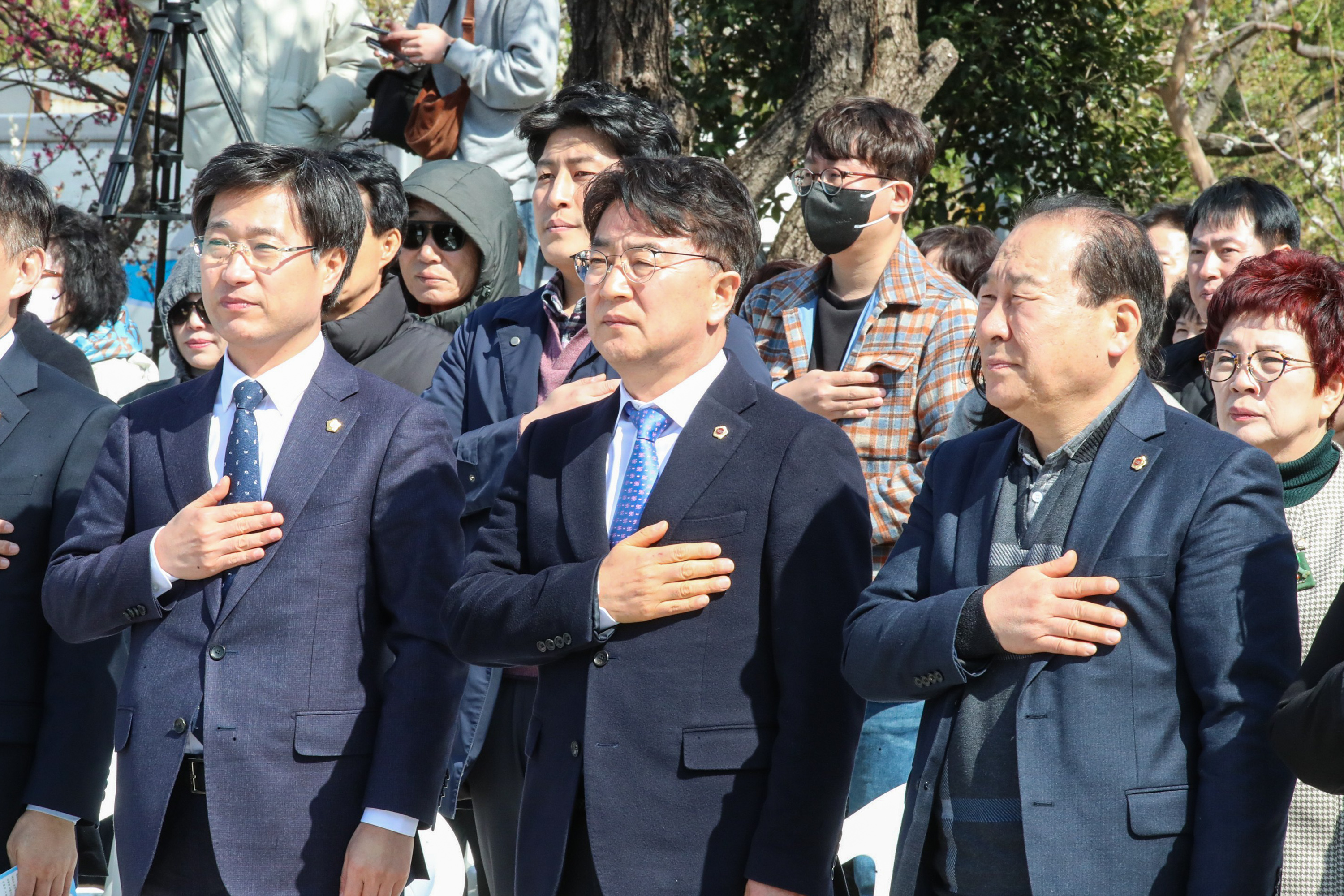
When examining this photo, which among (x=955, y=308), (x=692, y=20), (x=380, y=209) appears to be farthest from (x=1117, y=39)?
(x=380, y=209)

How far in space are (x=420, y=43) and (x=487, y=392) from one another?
2.41 m

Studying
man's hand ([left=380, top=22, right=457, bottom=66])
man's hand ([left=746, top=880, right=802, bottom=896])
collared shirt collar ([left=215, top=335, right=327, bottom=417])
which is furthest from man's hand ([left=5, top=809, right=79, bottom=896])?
man's hand ([left=380, top=22, right=457, bottom=66])

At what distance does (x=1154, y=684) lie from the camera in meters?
2.19

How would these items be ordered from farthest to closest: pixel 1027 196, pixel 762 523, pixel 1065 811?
pixel 1027 196 < pixel 762 523 < pixel 1065 811

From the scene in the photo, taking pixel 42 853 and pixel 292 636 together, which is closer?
pixel 292 636

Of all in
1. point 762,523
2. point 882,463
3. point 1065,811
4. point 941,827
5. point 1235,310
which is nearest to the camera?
point 1065,811

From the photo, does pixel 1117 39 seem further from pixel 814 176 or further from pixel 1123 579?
pixel 1123 579

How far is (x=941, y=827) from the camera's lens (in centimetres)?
230

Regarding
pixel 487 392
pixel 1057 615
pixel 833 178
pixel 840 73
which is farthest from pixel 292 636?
pixel 840 73

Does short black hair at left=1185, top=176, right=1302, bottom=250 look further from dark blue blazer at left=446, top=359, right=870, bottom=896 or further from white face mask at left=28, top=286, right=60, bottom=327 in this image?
white face mask at left=28, top=286, right=60, bottom=327

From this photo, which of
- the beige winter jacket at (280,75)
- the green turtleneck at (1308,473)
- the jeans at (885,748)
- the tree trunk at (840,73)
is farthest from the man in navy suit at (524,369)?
the beige winter jacket at (280,75)

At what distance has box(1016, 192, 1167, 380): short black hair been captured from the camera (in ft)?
7.88

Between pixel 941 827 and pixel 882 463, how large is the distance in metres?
1.43

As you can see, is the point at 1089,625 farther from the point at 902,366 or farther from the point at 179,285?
the point at 179,285
